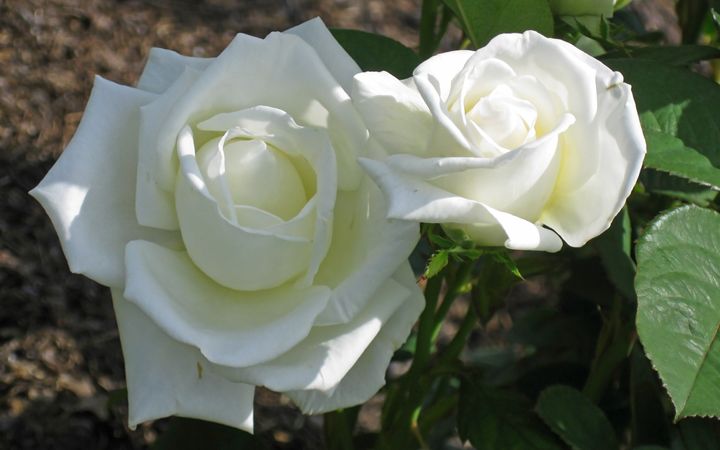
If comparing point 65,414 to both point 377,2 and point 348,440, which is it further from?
point 377,2

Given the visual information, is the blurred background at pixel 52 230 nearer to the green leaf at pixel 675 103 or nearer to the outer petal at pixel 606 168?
the green leaf at pixel 675 103

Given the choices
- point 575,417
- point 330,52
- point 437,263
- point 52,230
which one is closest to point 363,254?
point 437,263

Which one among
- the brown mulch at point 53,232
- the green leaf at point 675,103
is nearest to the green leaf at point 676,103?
the green leaf at point 675,103

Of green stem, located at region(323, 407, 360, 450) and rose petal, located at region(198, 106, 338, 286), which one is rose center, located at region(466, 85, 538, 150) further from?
green stem, located at region(323, 407, 360, 450)

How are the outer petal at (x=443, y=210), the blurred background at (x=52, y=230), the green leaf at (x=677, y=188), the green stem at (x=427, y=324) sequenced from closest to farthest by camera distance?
the outer petal at (x=443, y=210), the green stem at (x=427, y=324), the green leaf at (x=677, y=188), the blurred background at (x=52, y=230)

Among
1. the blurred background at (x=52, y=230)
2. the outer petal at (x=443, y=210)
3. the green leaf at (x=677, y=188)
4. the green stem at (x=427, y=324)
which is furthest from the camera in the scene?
the blurred background at (x=52, y=230)

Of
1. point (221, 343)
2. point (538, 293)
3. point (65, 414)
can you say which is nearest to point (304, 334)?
point (221, 343)

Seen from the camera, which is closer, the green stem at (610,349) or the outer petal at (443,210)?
the outer petal at (443,210)
